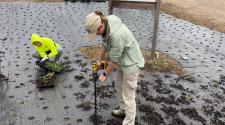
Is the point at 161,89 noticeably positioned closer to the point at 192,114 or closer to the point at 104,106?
the point at 192,114

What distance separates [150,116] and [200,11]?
7547mm

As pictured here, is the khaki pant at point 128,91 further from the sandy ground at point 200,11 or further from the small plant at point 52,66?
the sandy ground at point 200,11

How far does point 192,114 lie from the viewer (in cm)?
459

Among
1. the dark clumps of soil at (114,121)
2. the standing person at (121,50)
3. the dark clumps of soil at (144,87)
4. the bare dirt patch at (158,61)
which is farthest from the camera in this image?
the bare dirt patch at (158,61)

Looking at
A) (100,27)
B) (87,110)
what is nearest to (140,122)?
(87,110)

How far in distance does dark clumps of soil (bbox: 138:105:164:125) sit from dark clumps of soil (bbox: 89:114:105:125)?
590 mm

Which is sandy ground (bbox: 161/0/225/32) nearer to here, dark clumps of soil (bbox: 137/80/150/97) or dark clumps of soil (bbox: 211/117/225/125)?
dark clumps of soil (bbox: 137/80/150/97)

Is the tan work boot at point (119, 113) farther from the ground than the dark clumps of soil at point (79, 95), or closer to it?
closer to it

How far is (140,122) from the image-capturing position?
14.1 feet

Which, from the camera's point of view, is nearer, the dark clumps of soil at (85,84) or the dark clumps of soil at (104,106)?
the dark clumps of soil at (104,106)

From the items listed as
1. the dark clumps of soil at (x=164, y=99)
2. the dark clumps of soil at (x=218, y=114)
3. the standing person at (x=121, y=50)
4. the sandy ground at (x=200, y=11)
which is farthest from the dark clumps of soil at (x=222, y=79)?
the sandy ground at (x=200, y=11)

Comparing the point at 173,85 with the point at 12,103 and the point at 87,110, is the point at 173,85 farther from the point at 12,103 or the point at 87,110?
the point at 12,103

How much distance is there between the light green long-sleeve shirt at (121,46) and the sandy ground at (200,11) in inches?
231

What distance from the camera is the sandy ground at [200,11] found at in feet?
31.3
